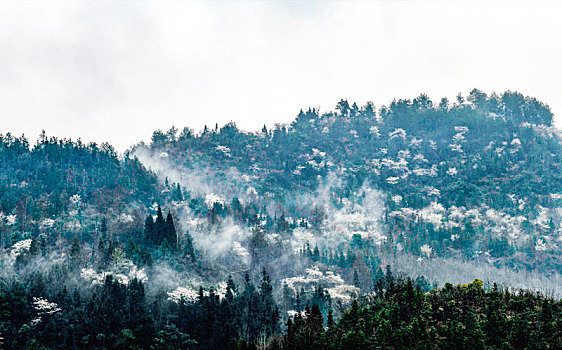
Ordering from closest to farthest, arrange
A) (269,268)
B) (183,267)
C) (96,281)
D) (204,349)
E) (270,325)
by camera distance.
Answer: (204,349) < (270,325) < (96,281) < (183,267) < (269,268)

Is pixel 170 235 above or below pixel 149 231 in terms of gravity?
below

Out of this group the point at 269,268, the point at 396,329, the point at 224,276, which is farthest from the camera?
the point at 269,268

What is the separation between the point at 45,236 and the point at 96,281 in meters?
31.1

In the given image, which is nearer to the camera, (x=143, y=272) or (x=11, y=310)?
(x=11, y=310)

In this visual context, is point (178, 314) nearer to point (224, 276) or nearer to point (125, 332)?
point (125, 332)

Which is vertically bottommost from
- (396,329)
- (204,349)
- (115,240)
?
(204,349)

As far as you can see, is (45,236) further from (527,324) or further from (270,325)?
(527,324)

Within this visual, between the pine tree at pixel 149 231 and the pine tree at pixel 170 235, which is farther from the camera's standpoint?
the pine tree at pixel 149 231

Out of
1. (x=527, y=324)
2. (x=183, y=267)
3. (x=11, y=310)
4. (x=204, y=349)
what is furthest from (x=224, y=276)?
(x=527, y=324)

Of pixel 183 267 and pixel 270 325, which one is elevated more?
pixel 183 267

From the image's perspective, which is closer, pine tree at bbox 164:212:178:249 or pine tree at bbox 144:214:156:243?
pine tree at bbox 164:212:178:249

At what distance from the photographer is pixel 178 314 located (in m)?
134

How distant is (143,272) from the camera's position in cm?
15238

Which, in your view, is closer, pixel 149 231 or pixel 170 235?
pixel 170 235
